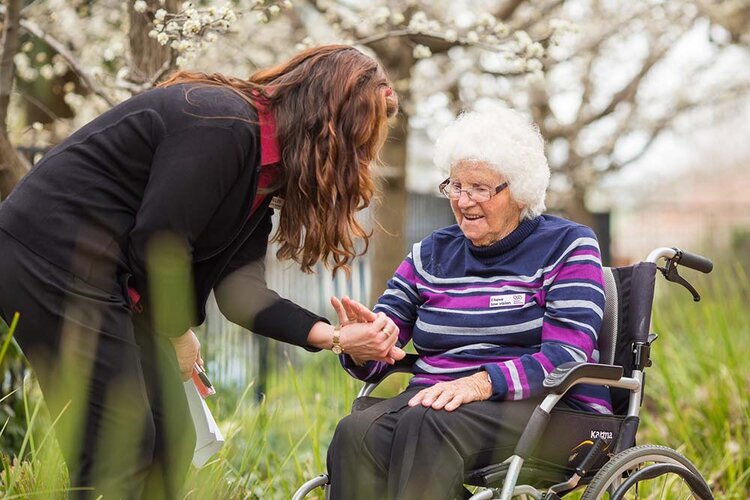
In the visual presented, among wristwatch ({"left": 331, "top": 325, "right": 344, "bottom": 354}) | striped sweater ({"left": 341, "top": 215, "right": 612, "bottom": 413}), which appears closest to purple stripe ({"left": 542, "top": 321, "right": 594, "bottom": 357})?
striped sweater ({"left": 341, "top": 215, "right": 612, "bottom": 413})

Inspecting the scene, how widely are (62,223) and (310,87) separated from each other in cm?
63

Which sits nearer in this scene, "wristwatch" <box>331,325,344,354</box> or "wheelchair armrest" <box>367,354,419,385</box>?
"wristwatch" <box>331,325,344,354</box>

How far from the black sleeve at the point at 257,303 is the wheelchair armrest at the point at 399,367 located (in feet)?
1.33

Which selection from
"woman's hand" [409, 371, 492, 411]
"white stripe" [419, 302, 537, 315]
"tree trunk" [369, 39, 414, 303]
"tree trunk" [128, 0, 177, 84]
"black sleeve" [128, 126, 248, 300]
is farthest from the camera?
"tree trunk" [369, 39, 414, 303]

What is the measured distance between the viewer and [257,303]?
2.44 m

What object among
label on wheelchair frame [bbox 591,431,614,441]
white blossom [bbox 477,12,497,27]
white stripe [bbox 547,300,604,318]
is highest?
white blossom [bbox 477,12,497,27]

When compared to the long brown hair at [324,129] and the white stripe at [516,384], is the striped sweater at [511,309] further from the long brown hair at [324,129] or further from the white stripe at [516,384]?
the long brown hair at [324,129]

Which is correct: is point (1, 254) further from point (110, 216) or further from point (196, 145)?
point (196, 145)

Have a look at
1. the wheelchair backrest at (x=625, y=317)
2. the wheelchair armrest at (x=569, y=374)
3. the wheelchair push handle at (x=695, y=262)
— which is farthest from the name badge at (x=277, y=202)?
the wheelchair push handle at (x=695, y=262)

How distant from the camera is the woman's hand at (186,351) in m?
2.36

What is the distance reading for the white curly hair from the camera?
2.77m

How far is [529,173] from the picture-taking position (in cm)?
279

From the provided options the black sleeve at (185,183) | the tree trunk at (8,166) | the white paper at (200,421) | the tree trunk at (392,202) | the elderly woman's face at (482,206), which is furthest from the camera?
the tree trunk at (392,202)

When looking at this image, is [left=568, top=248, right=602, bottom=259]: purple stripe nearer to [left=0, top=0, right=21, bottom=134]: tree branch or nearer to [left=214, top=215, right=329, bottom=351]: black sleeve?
[left=214, top=215, right=329, bottom=351]: black sleeve
